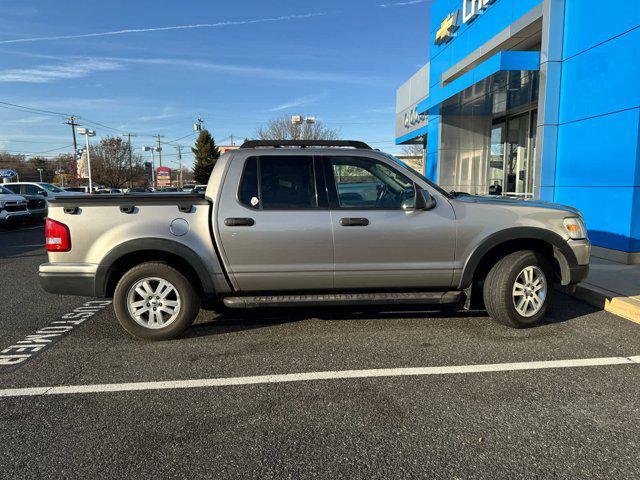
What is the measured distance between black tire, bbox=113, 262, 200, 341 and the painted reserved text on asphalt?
2.78 ft

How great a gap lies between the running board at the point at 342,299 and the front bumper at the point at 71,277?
1.29m

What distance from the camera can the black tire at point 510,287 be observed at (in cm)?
456

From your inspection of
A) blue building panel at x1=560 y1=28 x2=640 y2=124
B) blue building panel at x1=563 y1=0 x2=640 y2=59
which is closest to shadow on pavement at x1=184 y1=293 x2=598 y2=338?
blue building panel at x1=560 y1=28 x2=640 y2=124

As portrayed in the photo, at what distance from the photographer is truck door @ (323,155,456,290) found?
4434 mm

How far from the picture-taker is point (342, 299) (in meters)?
4.51

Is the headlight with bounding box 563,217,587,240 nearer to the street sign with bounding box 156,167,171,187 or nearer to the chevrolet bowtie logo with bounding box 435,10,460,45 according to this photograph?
the chevrolet bowtie logo with bounding box 435,10,460,45

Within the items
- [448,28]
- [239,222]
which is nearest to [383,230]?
[239,222]

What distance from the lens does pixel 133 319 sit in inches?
174

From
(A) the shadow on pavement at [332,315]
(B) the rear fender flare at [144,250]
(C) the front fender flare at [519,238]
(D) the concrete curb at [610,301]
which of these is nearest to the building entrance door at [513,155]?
(D) the concrete curb at [610,301]

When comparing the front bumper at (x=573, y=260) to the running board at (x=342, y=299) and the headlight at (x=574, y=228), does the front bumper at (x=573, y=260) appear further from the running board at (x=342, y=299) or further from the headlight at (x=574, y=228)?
the running board at (x=342, y=299)

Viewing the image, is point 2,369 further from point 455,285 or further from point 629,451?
point 629,451

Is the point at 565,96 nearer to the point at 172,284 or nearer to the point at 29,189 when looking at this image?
the point at 172,284

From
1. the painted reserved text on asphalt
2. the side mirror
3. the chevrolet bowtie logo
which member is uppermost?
the chevrolet bowtie logo

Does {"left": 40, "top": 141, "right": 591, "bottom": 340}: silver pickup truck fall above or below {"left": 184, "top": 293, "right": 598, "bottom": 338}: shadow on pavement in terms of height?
above
